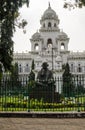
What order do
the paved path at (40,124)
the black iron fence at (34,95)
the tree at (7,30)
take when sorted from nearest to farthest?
1. the paved path at (40,124)
2. the black iron fence at (34,95)
3. the tree at (7,30)

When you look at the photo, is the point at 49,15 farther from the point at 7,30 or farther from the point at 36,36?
the point at 7,30

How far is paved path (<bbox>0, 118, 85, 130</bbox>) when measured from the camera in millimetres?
11953

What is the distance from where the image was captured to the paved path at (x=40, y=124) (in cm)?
1195

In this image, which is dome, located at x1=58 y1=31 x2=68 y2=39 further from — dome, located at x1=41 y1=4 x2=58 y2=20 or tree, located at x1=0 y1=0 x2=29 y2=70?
tree, located at x1=0 y1=0 x2=29 y2=70

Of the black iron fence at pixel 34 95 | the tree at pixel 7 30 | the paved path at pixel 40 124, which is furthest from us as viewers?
the tree at pixel 7 30

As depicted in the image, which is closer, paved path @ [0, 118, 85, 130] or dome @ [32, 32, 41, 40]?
paved path @ [0, 118, 85, 130]

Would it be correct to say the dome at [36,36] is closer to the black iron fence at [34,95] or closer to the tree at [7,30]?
the tree at [7,30]

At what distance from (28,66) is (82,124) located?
2928 inches

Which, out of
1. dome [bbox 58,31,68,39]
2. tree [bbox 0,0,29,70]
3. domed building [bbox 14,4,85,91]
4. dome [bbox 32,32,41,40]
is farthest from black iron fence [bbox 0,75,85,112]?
dome [bbox 32,32,41,40]

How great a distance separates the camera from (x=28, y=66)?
8706 cm

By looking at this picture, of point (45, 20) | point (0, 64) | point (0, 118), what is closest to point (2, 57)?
point (0, 64)

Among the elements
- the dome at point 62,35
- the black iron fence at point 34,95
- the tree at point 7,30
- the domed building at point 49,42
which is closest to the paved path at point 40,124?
the black iron fence at point 34,95

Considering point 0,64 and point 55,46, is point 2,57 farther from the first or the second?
point 55,46

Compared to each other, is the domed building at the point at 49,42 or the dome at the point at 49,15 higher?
the dome at the point at 49,15
